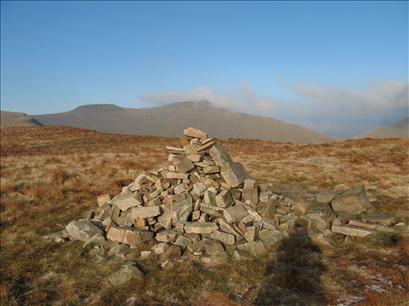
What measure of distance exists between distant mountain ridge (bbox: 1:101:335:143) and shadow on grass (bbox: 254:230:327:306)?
100743 millimetres

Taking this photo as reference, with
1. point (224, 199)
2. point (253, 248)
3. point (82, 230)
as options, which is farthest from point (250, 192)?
point (82, 230)

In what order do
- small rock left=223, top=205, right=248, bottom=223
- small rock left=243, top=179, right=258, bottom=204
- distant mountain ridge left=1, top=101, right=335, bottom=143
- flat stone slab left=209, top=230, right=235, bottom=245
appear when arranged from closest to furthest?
1. flat stone slab left=209, top=230, right=235, bottom=245
2. small rock left=223, top=205, right=248, bottom=223
3. small rock left=243, top=179, right=258, bottom=204
4. distant mountain ridge left=1, top=101, right=335, bottom=143

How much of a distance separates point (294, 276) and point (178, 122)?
13538 centimetres

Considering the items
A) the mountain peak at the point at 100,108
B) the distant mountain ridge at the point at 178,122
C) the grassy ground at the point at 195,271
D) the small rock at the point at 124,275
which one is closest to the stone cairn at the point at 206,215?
the grassy ground at the point at 195,271

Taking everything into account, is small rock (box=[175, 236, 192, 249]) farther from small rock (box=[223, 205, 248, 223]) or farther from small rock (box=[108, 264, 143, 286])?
small rock (box=[108, 264, 143, 286])

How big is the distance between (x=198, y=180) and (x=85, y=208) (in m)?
6.34

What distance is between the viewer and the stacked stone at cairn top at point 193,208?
11125 millimetres

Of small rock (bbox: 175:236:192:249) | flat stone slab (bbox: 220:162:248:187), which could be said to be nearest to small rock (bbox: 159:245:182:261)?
small rock (bbox: 175:236:192:249)

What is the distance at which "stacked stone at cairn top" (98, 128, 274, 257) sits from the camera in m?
11.1

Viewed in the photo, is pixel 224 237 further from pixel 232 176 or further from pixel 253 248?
pixel 232 176

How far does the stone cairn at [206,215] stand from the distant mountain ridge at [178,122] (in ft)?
320

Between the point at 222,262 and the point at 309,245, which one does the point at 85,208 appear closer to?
the point at 222,262

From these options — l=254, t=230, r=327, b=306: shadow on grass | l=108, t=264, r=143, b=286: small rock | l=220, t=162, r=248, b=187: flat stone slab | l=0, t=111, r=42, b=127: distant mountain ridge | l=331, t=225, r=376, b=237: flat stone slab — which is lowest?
l=108, t=264, r=143, b=286: small rock

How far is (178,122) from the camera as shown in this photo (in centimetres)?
14288
